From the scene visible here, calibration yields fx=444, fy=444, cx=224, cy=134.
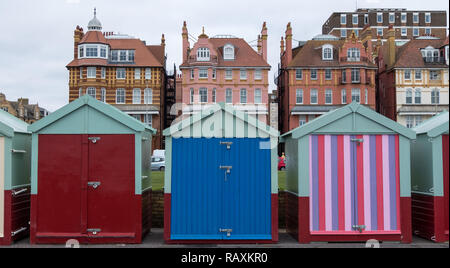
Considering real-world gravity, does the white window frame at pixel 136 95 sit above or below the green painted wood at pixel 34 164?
above

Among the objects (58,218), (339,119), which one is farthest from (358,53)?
(58,218)

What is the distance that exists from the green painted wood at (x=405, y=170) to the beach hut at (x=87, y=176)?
18.1 feet

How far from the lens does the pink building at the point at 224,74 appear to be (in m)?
42.6

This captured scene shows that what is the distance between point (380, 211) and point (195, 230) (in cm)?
394

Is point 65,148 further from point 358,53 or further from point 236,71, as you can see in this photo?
point 358,53

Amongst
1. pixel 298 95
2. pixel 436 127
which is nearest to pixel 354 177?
pixel 436 127

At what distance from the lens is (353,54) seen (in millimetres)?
44031

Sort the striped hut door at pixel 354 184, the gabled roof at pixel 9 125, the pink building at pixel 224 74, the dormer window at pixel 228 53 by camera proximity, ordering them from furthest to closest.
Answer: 1. the dormer window at pixel 228 53
2. the pink building at pixel 224 74
3. the striped hut door at pixel 354 184
4. the gabled roof at pixel 9 125

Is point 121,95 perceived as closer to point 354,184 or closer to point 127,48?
point 127,48

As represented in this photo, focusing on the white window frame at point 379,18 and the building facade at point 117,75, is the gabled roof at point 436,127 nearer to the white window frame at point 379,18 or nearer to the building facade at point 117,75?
the building facade at point 117,75

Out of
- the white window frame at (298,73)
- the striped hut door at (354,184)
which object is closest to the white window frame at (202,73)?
the white window frame at (298,73)

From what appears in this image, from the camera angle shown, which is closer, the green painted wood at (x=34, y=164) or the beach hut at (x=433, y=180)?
the green painted wood at (x=34, y=164)

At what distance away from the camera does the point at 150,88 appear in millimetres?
43469

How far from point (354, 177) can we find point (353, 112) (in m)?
1.38
